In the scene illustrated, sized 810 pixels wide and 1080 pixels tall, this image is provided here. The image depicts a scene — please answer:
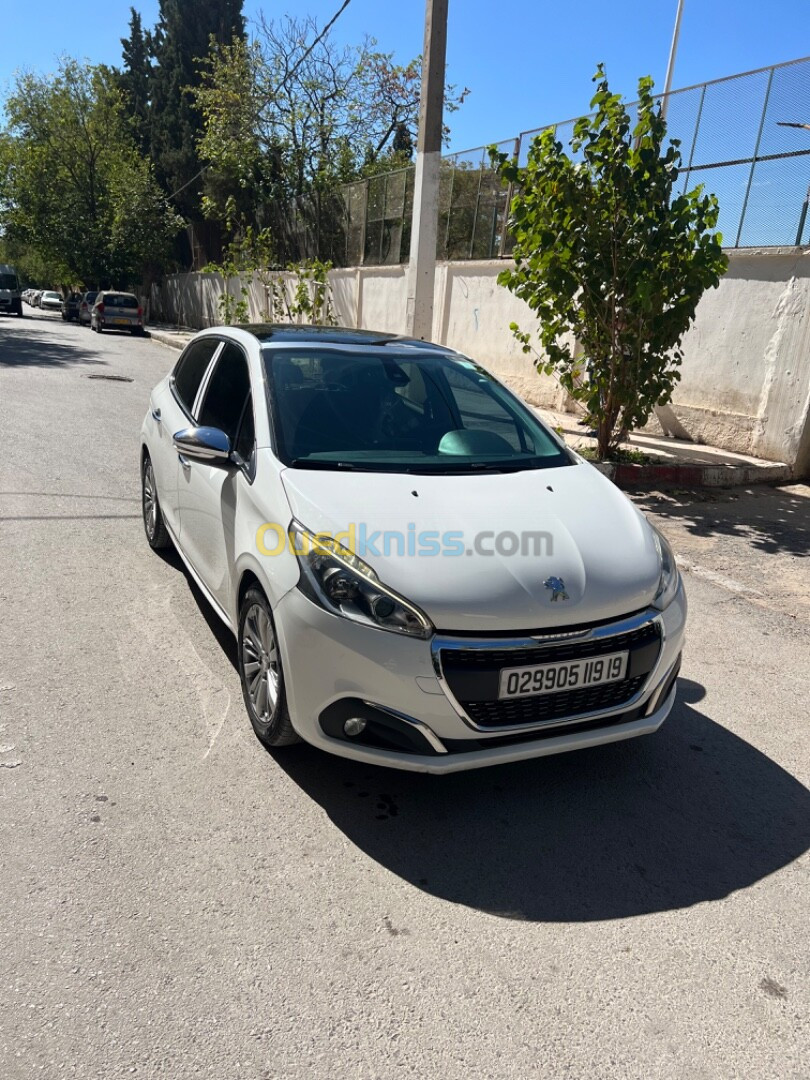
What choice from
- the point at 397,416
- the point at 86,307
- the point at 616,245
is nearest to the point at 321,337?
the point at 397,416

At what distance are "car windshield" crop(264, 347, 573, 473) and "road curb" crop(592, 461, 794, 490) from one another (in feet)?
14.8

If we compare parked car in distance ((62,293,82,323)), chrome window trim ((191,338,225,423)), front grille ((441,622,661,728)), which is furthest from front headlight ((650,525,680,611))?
parked car in distance ((62,293,82,323))

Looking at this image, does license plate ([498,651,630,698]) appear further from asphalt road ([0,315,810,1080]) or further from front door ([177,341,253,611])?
front door ([177,341,253,611])

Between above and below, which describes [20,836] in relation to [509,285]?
below

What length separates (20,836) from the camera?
2.71 m

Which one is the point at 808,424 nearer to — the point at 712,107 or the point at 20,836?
the point at 712,107

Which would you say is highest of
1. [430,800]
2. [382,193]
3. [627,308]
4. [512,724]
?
[382,193]

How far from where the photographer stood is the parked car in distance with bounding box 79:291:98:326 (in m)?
34.2

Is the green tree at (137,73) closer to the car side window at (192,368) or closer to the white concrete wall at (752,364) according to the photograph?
the white concrete wall at (752,364)

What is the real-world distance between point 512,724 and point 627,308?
648cm

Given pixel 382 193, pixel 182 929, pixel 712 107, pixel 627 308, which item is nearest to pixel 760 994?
pixel 182 929

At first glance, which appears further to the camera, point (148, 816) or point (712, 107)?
point (712, 107)

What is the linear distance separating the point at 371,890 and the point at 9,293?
4354 cm

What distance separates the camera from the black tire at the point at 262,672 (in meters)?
3.03
